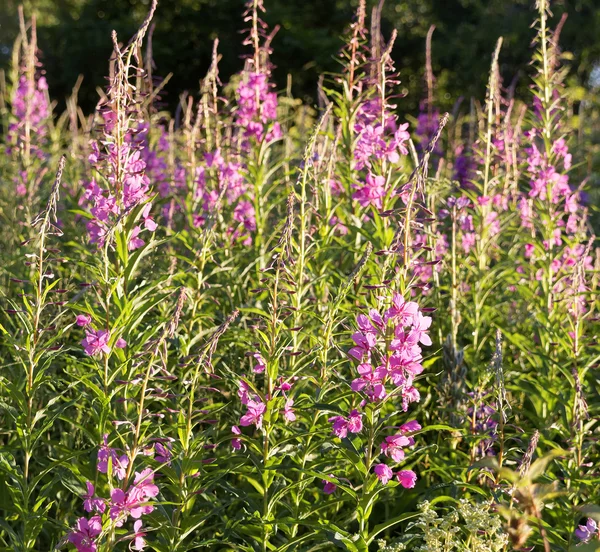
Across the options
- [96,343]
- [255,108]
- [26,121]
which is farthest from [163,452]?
[26,121]

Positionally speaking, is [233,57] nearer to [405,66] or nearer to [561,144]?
[405,66]

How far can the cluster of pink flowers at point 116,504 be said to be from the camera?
2480 millimetres

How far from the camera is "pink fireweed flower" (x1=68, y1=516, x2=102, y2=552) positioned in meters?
2.57

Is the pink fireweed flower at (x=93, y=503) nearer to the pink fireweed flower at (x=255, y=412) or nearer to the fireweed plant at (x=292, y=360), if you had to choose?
the fireweed plant at (x=292, y=360)

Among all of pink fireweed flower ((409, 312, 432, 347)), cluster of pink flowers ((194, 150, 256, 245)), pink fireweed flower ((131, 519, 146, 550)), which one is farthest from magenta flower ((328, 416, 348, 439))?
cluster of pink flowers ((194, 150, 256, 245))

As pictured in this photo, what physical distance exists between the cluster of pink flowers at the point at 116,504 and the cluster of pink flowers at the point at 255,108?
2152 mm

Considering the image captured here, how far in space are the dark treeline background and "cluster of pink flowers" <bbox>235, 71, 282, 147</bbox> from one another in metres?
15.3

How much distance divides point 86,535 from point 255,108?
2.56m

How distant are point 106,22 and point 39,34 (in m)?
3.35

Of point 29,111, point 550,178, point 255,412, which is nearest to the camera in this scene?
point 255,412

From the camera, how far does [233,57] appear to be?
2145 centimetres

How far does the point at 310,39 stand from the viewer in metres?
21.2

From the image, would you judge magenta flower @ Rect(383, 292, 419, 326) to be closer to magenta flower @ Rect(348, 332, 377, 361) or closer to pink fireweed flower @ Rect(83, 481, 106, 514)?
magenta flower @ Rect(348, 332, 377, 361)

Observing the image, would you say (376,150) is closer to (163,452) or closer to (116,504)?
(163,452)
